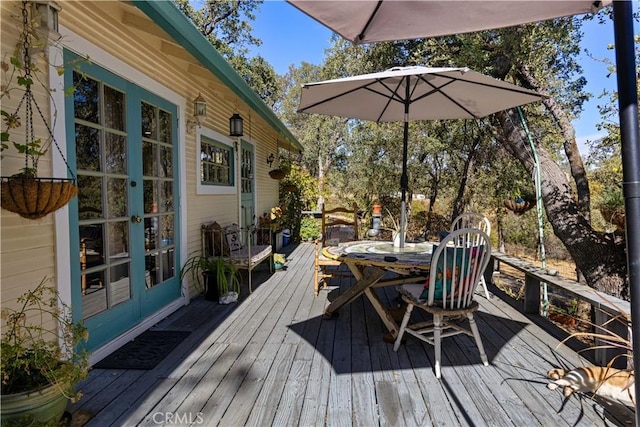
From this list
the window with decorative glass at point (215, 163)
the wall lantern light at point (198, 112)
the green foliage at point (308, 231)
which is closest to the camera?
the wall lantern light at point (198, 112)

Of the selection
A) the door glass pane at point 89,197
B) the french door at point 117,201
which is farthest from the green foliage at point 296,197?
the door glass pane at point 89,197

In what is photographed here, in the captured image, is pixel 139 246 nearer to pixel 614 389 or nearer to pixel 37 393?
pixel 37 393

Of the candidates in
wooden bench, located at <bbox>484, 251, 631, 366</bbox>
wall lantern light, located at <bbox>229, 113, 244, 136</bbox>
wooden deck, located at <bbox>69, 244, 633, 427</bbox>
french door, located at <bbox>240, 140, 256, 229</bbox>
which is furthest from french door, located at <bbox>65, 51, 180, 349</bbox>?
wooden bench, located at <bbox>484, 251, 631, 366</bbox>

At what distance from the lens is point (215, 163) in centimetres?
497

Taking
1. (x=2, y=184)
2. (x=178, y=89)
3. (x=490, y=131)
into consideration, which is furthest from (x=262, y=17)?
(x=2, y=184)

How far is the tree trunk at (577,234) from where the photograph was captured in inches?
160

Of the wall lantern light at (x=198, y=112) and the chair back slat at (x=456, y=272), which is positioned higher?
the wall lantern light at (x=198, y=112)

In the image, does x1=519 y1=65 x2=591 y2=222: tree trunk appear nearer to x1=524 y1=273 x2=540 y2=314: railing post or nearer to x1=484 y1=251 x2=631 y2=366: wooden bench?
x1=484 y1=251 x2=631 y2=366: wooden bench

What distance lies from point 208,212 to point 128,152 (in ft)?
5.83

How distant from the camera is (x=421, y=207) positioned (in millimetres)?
12789

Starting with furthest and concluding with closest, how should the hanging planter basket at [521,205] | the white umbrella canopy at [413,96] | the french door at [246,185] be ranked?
the french door at [246,185] → the hanging planter basket at [521,205] → the white umbrella canopy at [413,96]

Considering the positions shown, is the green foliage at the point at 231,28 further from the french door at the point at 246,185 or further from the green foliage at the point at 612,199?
the green foliage at the point at 612,199

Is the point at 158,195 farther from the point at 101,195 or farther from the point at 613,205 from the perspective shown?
the point at 613,205

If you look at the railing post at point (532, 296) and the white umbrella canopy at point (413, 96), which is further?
the railing post at point (532, 296)
